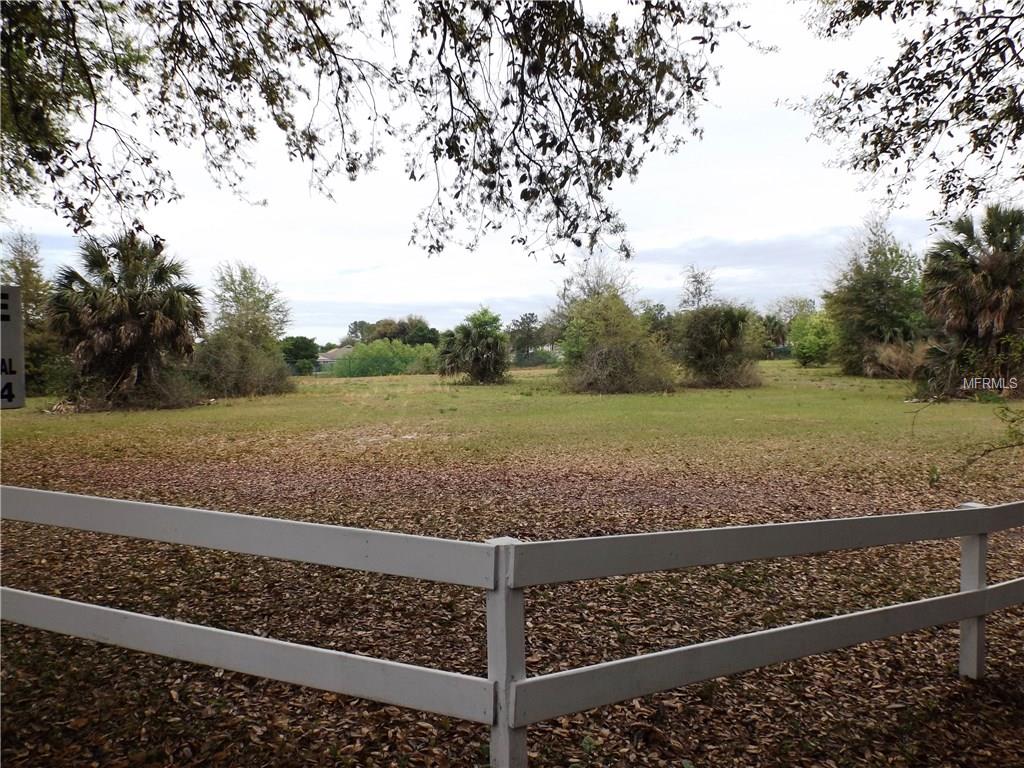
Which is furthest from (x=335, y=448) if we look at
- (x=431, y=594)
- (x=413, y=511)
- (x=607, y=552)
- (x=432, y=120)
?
(x=607, y=552)

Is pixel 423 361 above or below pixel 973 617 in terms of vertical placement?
above

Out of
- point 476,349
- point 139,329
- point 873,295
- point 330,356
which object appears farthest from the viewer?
point 873,295

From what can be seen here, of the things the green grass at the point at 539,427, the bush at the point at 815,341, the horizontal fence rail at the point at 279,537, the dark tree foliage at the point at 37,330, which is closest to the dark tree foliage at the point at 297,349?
the green grass at the point at 539,427

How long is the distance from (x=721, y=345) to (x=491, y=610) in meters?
23.2

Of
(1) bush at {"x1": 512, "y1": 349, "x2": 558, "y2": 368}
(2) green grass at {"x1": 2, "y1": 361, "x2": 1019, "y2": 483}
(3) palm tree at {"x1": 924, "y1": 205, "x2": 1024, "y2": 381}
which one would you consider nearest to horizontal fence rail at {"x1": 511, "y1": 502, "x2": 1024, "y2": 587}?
(2) green grass at {"x1": 2, "y1": 361, "x2": 1019, "y2": 483}

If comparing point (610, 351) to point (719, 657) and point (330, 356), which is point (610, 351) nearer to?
point (330, 356)

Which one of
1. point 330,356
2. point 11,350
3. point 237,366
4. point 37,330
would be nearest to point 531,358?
point 330,356

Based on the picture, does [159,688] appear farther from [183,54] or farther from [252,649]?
[183,54]

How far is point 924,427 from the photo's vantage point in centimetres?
1353

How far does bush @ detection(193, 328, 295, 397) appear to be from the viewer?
58.0 feet

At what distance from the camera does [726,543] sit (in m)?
2.18

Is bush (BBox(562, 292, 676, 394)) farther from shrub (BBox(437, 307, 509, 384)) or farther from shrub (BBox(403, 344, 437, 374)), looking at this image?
shrub (BBox(403, 344, 437, 374))

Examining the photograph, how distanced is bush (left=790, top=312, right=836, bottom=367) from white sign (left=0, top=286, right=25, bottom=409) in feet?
87.5

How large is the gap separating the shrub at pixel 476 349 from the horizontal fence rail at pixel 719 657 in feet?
67.1
